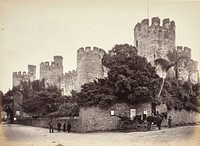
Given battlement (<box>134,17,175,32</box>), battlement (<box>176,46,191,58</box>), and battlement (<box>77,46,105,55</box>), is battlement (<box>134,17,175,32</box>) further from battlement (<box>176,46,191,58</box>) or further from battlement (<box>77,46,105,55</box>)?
battlement (<box>77,46,105,55</box>)

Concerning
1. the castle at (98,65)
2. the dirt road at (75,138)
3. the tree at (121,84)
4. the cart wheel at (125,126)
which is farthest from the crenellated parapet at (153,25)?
the dirt road at (75,138)

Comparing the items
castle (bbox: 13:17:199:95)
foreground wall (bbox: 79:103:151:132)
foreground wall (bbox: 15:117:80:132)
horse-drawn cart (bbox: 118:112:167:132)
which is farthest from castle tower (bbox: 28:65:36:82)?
horse-drawn cart (bbox: 118:112:167:132)

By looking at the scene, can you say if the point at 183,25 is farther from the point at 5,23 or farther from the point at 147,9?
the point at 5,23

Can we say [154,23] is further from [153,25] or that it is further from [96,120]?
[96,120]

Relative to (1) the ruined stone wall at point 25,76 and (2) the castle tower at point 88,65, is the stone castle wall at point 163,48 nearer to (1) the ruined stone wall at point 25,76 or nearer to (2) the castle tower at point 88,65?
(2) the castle tower at point 88,65

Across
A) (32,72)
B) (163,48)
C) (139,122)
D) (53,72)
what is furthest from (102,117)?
(163,48)

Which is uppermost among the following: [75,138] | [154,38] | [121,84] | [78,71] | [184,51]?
[154,38]
